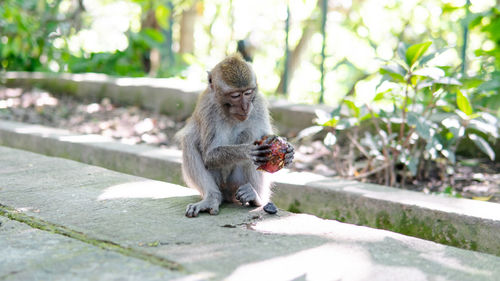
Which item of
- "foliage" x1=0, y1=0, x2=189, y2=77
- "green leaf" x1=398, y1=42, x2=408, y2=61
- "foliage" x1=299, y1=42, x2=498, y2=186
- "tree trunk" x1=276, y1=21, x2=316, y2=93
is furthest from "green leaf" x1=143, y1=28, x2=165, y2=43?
"green leaf" x1=398, y1=42, x2=408, y2=61

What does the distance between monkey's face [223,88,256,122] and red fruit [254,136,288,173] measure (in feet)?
0.85

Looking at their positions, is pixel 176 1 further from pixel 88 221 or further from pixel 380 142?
pixel 88 221

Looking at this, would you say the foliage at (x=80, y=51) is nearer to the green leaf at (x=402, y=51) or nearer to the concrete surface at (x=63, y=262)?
the green leaf at (x=402, y=51)

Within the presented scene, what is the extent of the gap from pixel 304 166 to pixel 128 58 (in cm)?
592

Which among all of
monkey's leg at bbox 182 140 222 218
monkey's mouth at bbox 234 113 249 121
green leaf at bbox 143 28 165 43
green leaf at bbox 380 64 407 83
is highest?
green leaf at bbox 143 28 165 43

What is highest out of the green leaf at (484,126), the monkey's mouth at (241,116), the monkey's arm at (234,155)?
the monkey's mouth at (241,116)

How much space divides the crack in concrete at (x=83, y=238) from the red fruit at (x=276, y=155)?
1.07 meters

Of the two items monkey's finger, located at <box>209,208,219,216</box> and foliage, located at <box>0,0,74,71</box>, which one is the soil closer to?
foliage, located at <box>0,0,74,71</box>

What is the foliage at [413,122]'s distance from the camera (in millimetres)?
4219

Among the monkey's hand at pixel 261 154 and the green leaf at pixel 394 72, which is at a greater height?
the green leaf at pixel 394 72

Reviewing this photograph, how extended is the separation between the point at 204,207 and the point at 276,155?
20.3 inches

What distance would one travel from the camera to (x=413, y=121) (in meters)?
4.25

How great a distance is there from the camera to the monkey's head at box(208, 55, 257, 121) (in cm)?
355

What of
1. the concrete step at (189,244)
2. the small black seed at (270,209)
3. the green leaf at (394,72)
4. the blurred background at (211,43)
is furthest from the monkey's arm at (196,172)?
the blurred background at (211,43)
